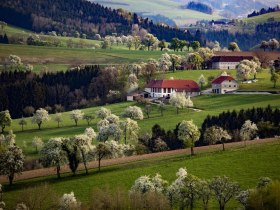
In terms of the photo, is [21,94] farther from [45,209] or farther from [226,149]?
[45,209]

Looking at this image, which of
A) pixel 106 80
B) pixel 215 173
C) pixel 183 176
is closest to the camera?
pixel 183 176

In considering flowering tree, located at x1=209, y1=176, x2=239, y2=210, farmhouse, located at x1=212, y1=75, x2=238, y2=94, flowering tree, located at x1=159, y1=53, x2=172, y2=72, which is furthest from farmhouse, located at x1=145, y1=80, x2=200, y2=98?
flowering tree, located at x1=209, y1=176, x2=239, y2=210

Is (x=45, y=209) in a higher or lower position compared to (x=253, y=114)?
lower

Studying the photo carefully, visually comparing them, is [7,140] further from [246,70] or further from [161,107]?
[246,70]

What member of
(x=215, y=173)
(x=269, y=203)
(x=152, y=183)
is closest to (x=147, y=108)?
(x=215, y=173)

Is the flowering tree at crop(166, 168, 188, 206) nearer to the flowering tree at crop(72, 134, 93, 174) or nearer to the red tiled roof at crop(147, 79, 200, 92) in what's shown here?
the flowering tree at crop(72, 134, 93, 174)
